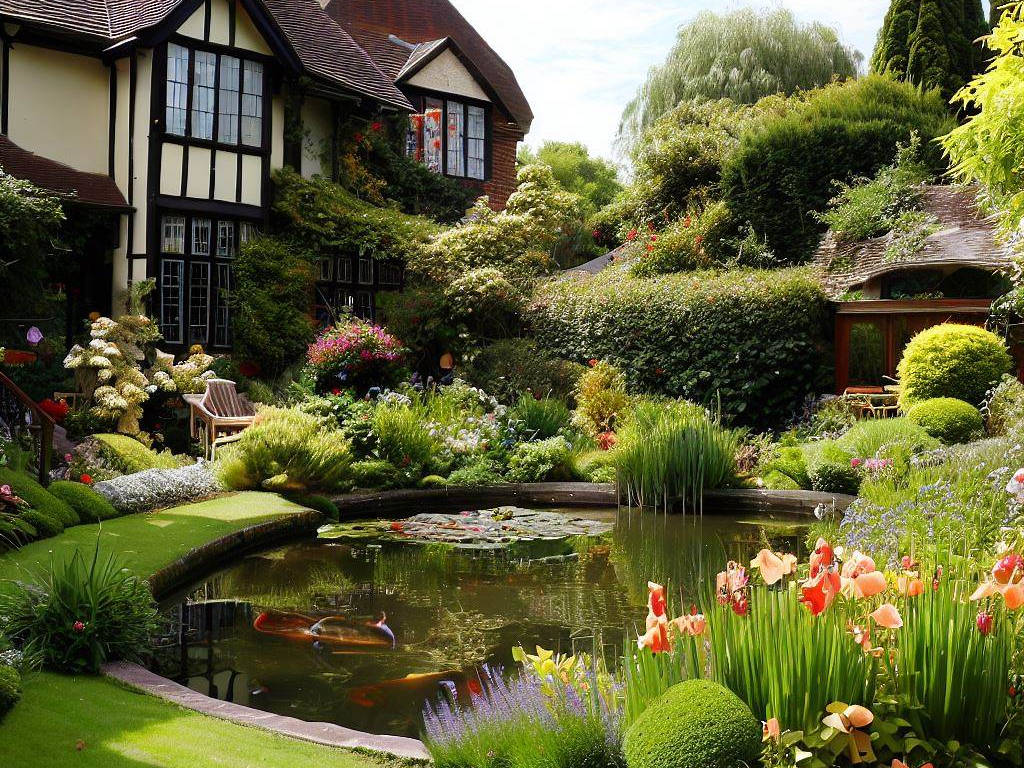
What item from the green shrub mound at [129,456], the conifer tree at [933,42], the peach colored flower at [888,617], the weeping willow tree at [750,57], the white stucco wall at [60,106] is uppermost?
the weeping willow tree at [750,57]

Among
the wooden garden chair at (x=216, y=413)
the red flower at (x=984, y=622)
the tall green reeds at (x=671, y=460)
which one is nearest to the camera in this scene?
the red flower at (x=984, y=622)

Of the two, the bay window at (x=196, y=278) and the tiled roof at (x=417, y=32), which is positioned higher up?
the tiled roof at (x=417, y=32)

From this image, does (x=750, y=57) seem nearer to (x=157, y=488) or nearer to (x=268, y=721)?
(x=157, y=488)

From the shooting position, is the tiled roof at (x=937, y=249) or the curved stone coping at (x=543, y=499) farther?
the tiled roof at (x=937, y=249)

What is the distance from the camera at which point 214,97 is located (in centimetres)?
1738

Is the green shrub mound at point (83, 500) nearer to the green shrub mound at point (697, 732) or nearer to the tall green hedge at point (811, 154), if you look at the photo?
the green shrub mound at point (697, 732)

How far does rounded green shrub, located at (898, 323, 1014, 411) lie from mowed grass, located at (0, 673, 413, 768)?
11.6 meters

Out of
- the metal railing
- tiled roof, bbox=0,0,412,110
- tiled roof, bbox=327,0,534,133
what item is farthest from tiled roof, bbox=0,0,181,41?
the metal railing

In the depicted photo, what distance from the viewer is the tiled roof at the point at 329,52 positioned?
19.7 meters

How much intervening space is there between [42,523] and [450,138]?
54.8 ft

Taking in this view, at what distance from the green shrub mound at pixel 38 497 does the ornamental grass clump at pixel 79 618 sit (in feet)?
8.18

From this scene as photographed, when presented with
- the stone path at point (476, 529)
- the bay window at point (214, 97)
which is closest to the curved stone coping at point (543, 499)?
the stone path at point (476, 529)

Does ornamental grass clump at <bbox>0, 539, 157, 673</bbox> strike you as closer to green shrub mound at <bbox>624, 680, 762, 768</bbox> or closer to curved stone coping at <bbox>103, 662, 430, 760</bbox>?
curved stone coping at <bbox>103, 662, 430, 760</bbox>

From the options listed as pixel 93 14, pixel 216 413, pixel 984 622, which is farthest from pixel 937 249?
pixel 984 622
